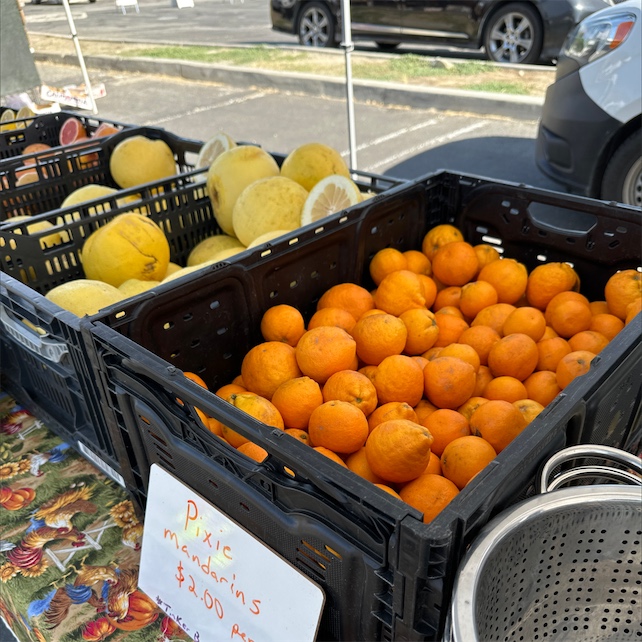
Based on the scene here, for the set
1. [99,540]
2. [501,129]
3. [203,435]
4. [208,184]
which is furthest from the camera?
[501,129]

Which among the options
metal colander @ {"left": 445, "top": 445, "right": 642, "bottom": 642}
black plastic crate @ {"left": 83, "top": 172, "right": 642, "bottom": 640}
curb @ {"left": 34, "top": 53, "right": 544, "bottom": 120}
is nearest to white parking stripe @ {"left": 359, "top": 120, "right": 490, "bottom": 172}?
curb @ {"left": 34, "top": 53, "right": 544, "bottom": 120}

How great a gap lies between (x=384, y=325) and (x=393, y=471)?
41 cm

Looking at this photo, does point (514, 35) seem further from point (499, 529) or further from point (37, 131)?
point (499, 529)

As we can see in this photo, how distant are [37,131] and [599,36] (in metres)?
2.73

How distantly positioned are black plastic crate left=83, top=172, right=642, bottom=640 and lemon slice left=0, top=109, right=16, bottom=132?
193 cm

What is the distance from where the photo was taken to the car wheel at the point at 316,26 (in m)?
8.53

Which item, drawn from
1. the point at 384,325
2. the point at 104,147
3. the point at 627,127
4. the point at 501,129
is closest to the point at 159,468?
the point at 384,325

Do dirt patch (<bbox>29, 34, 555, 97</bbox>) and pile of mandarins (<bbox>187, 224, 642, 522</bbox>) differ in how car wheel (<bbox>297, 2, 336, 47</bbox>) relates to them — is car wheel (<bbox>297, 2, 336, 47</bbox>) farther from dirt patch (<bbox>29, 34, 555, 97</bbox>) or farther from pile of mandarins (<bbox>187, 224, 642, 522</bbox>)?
pile of mandarins (<bbox>187, 224, 642, 522</bbox>)

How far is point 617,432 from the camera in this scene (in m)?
1.06

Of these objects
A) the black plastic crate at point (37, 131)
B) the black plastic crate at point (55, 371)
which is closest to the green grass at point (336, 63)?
the black plastic crate at point (37, 131)

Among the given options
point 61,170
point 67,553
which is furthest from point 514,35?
point 67,553

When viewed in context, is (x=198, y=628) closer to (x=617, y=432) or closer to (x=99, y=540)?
(x=99, y=540)

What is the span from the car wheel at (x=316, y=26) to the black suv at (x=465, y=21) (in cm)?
1

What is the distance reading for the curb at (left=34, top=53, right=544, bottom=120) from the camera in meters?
6.02
